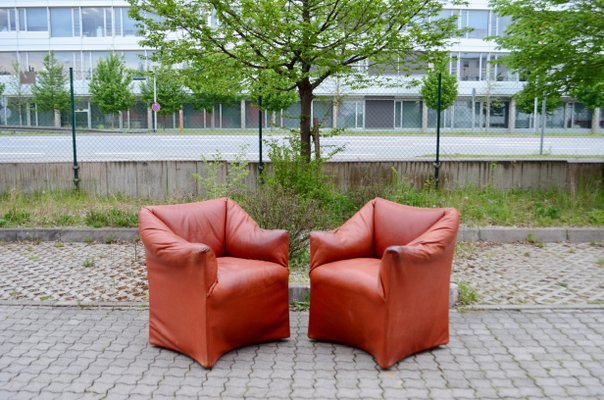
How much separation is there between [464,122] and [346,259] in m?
11.0

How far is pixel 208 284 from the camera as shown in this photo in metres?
4.27

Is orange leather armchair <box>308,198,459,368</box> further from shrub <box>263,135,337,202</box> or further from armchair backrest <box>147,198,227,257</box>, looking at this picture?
shrub <box>263,135,337,202</box>

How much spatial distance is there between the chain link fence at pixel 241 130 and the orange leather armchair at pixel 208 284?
535 cm

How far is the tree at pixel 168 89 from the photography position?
1002 centimetres

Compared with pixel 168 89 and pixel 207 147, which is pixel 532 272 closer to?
pixel 207 147

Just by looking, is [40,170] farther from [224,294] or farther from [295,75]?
[224,294]

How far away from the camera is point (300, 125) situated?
10.4m

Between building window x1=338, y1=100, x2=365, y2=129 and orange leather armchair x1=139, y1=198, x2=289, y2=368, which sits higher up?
building window x1=338, y1=100, x2=365, y2=129

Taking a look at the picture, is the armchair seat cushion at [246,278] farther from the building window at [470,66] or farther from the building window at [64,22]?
the building window at [64,22]

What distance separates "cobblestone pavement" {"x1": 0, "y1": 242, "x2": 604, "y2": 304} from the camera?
610 cm

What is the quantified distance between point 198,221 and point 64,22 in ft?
138

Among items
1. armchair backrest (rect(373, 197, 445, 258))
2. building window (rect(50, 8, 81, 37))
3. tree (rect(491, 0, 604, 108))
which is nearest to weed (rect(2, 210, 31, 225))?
armchair backrest (rect(373, 197, 445, 258))

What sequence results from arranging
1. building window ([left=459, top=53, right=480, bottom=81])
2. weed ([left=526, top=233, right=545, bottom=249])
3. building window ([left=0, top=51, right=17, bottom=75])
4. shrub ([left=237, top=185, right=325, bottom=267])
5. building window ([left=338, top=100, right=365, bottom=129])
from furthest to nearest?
building window ([left=0, top=51, right=17, bottom=75]) < building window ([left=459, top=53, right=480, bottom=81]) < building window ([left=338, top=100, right=365, bottom=129]) < weed ([left=526, top=233, right=545, bottom=249]) < shrub ([left=237, top=185, right=325, bottom=267])

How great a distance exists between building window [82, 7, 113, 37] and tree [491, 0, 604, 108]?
119 ft
